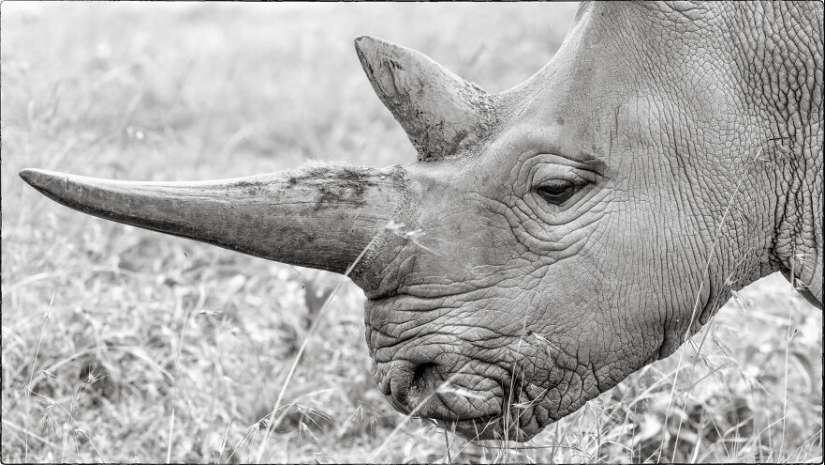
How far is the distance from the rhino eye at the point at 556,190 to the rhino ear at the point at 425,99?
0.91 ft

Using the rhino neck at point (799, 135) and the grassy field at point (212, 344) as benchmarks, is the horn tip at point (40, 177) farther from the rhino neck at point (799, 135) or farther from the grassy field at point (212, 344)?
the rhino neck at point (799, 135)

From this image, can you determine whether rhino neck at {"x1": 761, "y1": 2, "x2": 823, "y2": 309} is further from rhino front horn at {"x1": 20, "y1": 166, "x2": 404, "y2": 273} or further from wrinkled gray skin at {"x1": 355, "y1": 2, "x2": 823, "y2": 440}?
rhino front horn at {"x1": 20, "y1": 166, "x2": 404, "y2": 273}

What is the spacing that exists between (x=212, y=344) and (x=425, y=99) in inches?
88.6

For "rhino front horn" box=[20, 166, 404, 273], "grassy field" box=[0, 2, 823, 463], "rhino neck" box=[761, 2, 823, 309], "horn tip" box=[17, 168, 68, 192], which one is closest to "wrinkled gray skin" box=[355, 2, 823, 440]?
"rhino neck" box=[761, 2, 823, 309]

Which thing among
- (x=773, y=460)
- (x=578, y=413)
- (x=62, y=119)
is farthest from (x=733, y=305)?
(x=62, y=119)

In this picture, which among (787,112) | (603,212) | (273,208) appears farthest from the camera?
(787,112)

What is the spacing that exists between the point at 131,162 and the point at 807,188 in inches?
191

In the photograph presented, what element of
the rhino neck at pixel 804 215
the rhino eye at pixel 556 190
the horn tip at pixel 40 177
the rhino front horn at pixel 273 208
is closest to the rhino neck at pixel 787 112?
the rhino neck at pixel 804 215

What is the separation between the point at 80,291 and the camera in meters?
5.05

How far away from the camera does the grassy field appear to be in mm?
4082

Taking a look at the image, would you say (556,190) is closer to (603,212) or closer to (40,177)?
(603,212)

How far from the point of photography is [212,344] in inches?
197

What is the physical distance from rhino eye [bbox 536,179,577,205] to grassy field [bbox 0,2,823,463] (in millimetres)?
770

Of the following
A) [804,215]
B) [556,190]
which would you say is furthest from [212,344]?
[804,215]
